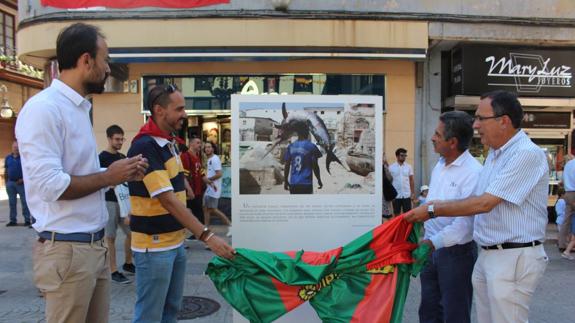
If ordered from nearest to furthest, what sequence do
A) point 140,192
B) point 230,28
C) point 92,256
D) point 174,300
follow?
1. point 92,256
2. point 140,192
3. point 174,300
4. point 230,28

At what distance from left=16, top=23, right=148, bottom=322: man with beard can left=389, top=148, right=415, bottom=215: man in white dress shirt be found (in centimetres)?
800

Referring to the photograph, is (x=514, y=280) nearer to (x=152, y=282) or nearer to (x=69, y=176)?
(x=152, y=282)

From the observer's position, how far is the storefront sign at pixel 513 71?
10445mm

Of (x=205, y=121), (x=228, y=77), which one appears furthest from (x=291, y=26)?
(x=205, y=121)

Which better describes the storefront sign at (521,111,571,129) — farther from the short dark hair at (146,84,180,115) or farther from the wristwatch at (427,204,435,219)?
the short dark hair at (146,84,180,115)

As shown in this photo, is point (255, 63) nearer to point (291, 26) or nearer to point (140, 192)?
point (291, 26)

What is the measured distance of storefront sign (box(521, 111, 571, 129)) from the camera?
36.2 ft

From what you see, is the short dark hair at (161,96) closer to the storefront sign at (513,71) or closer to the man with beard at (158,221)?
the man with beard at (158,221)

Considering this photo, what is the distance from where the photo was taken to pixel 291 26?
955 centimetres

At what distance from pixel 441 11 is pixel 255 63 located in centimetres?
416

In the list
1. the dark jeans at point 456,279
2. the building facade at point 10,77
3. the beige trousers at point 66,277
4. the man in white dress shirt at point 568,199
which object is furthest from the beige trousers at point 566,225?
the building facade at point 10,77

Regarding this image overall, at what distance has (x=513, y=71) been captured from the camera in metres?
10.6

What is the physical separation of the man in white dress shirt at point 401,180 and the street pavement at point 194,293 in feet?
9.18

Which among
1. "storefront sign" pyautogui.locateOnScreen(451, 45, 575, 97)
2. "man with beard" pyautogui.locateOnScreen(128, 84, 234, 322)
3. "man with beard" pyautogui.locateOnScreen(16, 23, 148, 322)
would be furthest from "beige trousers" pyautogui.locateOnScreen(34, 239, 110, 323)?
"storefront sign" pyautogui.locateOnScreen(451, 45, 575, 97)
